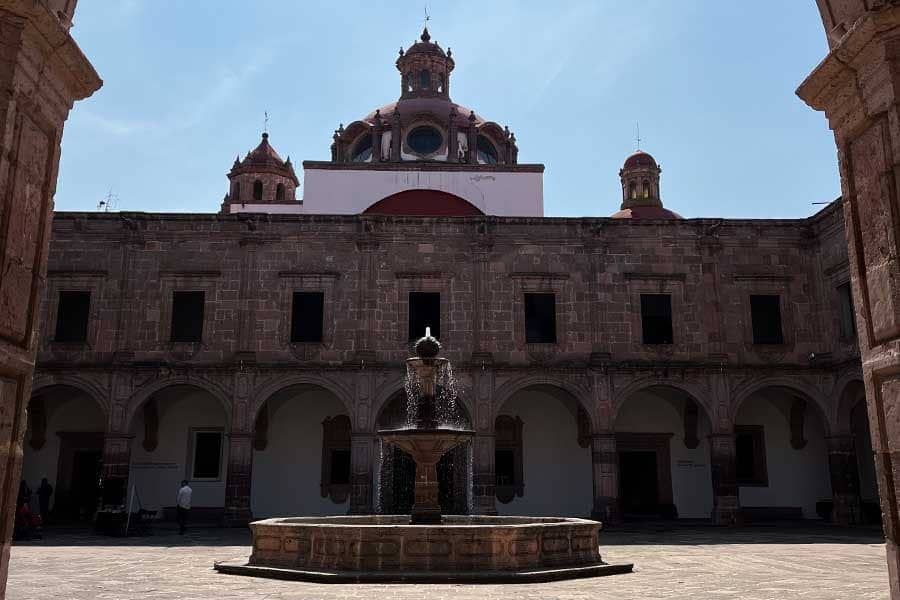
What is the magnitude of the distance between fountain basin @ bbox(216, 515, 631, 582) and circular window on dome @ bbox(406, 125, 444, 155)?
20283mm

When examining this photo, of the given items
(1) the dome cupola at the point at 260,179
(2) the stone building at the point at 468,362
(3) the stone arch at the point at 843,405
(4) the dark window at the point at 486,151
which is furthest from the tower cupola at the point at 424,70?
(3) the stone arch at the point at 843,405

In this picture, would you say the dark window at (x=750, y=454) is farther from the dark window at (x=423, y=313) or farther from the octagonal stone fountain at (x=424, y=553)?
the octagonal stone fountain at (x=424, y=553)

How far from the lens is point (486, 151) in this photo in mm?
28688

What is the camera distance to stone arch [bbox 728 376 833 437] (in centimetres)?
1820

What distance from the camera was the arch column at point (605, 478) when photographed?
17469mm

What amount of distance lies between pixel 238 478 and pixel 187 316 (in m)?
3.81

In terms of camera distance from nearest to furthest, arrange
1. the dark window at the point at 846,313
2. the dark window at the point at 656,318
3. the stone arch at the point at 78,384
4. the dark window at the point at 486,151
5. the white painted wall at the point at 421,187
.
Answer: the dark window at the point at 846,313 → the stone arch at the point at 78,384 → the dark window at the point at 656,318 → the white painted wall at the point at 421,187 → the dark window at the point at 486,151

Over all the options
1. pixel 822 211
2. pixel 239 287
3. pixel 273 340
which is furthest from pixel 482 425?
pixel 822 211

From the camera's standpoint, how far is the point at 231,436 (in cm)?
1772

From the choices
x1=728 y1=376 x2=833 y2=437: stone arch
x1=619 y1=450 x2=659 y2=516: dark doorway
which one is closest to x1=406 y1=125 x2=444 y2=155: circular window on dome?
x1=619 y1=450 x2=659 y2=516: dark doorway

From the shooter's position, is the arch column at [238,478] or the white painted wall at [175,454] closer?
the arch column at [238,478]

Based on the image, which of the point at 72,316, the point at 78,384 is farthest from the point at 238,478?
the point at 72,316

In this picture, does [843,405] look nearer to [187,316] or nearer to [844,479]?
[844,479]

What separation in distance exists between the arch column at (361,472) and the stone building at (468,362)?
5cm
